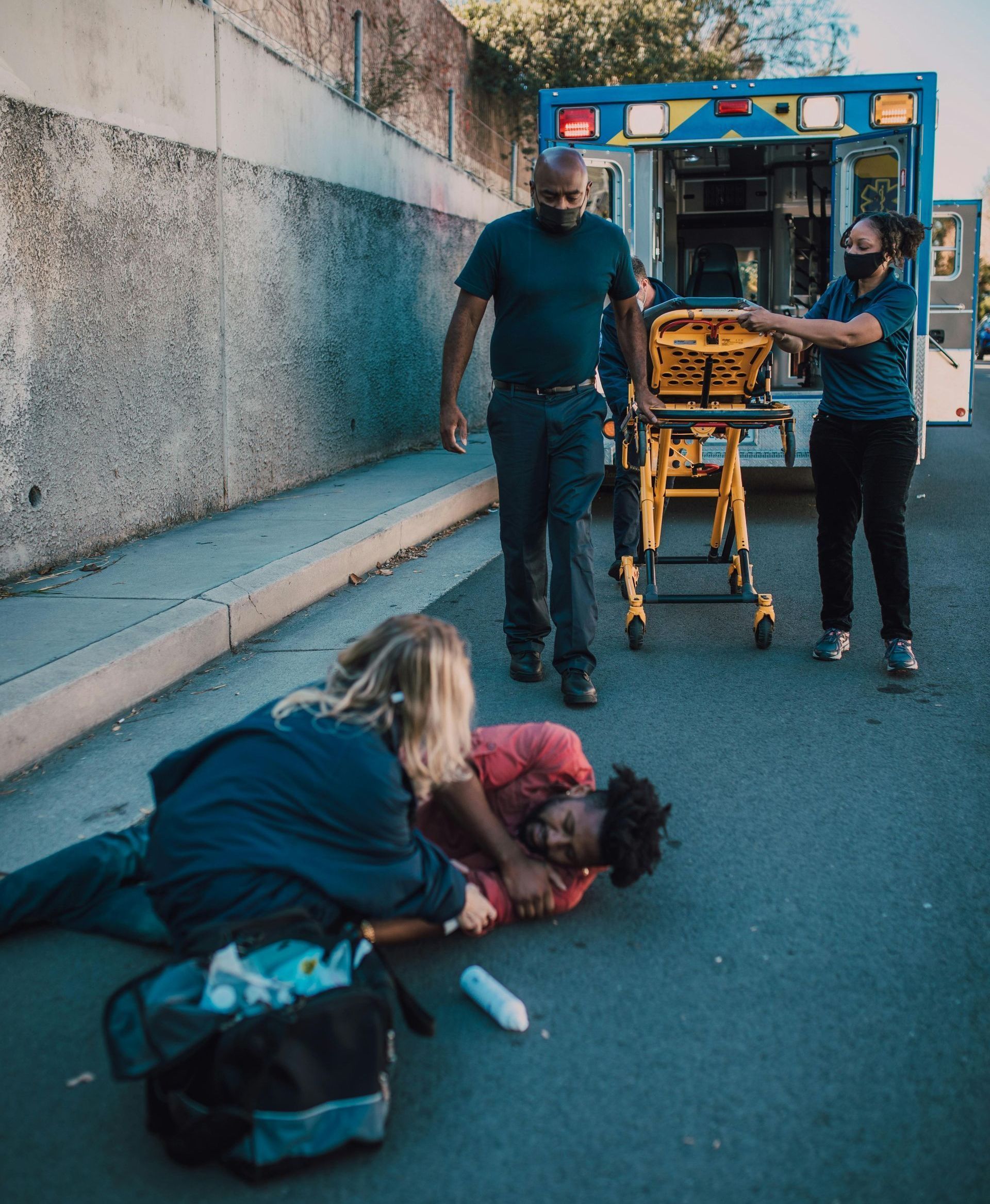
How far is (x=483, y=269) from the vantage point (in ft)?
17.4

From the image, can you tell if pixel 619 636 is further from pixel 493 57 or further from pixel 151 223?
pixel 493 57

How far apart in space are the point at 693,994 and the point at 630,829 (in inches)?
16.4

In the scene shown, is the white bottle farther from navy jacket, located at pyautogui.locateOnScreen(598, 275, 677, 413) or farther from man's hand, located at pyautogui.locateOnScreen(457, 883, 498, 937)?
navy jacket, located at pyautogui.locateOnScreen(598, 275, 677, 413)

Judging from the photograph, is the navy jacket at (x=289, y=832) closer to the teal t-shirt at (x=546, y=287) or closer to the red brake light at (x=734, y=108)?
the teal t-shirt at (x=546, y=287)

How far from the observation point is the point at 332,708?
2.89 meters

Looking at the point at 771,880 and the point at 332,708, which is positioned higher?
the point at 332,708

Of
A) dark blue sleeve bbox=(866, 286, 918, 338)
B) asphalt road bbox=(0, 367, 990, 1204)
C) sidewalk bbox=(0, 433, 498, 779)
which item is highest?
dark blue sleeve bbox=(866, 286, 918, 338)

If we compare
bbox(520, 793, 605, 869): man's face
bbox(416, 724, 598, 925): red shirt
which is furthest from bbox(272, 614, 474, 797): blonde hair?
bbox(416, 724, 598, 925): red shirt

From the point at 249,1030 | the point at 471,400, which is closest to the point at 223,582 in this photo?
the point at 249,1030

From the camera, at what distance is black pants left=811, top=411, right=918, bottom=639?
5.55 metres

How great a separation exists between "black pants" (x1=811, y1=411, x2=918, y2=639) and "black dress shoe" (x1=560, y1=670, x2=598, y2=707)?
1337 mm

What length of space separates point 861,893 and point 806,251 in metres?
10.4

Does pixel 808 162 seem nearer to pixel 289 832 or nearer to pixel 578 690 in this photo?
pixel 578 690

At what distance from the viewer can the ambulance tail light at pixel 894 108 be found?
9445 millimetres
